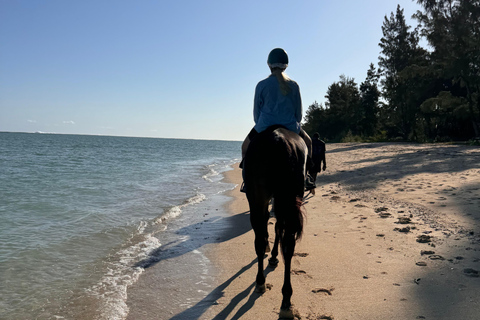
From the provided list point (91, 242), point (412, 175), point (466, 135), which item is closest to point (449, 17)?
point (466, 135)

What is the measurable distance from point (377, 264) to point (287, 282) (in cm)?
162

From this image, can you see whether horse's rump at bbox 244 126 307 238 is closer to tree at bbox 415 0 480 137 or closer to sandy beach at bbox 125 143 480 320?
sandy beach at bbox 125 143 480 320

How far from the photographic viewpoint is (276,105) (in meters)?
3.66

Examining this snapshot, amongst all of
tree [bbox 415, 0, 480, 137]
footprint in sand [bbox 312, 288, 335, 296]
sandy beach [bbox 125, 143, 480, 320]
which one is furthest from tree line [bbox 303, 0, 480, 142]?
footprint in sand [bbox 312, 288, 335, 296]

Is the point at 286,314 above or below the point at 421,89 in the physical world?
below

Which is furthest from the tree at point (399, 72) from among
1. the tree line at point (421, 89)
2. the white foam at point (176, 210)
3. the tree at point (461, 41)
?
the white foam at point (176, 210)

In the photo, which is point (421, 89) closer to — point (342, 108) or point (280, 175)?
point (342, 108)

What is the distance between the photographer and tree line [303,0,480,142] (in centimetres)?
2384

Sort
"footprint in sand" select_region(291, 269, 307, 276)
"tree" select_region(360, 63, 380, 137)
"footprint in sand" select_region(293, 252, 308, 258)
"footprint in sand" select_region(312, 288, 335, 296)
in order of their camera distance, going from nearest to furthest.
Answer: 1. "footprint in sand" select_region(312, 288, 335, 296)
2. "footprint in sand" select_region(291, 269, 307, 276)
3. "footprint in sand" select_region(293, 252, 308, 258)
4. "tree" select_region(360, 63, 380, 137)

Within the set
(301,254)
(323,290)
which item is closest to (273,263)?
(301,254)

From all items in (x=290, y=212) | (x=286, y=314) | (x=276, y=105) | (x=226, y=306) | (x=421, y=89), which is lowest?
(x=226, y=306)

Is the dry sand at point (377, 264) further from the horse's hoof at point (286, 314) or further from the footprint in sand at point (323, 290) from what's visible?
the horse's hoof at point (286, 314)

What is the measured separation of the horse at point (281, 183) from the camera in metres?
3.12

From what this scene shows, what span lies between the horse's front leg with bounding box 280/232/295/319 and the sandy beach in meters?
0.14
